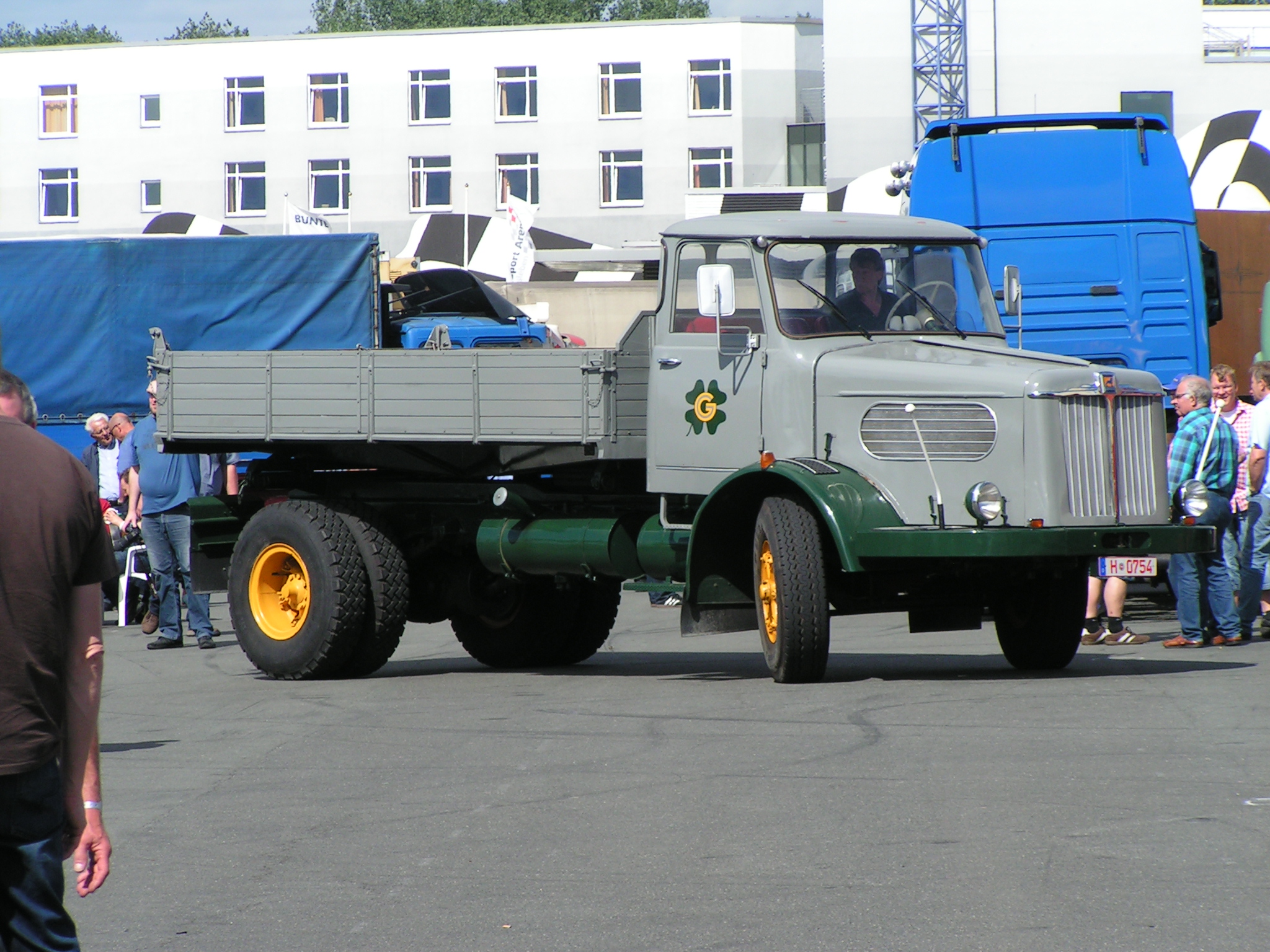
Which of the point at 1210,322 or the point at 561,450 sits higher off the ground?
the point at 1210,322

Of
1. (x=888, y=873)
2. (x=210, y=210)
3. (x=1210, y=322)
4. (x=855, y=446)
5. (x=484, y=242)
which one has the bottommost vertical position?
(x=888, y=873)

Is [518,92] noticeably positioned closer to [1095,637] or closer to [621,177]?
[621,177]

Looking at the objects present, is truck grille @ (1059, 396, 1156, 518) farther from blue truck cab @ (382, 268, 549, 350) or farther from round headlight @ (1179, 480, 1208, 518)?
blue truck cab @ (382, 268, 549, 350)

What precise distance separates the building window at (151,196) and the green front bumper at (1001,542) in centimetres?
5303

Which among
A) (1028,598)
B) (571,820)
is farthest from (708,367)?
(571,820)

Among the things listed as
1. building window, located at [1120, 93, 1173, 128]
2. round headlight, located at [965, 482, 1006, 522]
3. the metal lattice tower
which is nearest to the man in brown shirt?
round headlight, located at [965, 482, 1006, 522]

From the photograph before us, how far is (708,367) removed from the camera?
34.7 ft

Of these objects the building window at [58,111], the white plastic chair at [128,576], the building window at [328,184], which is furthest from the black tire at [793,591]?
the building window at [58,111]

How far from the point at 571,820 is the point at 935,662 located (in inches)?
215

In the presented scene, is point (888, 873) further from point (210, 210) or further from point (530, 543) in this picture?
point (210, 210)

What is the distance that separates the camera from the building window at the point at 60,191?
2349 inches

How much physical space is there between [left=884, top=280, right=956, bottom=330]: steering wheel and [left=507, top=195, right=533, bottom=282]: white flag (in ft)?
88.9

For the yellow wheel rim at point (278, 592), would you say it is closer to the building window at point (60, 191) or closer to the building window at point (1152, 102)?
the building window at point (1152, 102)

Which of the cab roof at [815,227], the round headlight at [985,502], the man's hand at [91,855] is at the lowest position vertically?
the man's hand at [91,855]
